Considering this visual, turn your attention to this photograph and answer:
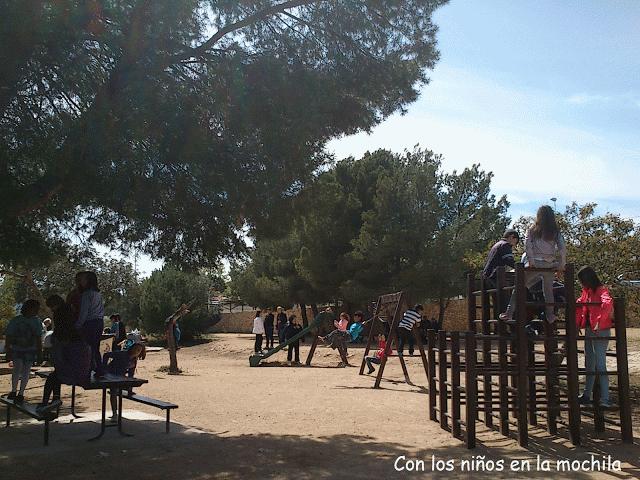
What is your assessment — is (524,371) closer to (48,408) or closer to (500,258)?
(500,258)

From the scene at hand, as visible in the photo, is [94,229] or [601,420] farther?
[94,229]

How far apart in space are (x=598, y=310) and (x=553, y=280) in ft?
2.72

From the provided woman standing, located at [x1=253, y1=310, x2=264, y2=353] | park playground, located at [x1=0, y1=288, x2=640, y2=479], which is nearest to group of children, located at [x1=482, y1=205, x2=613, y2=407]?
park playground, located at [x1=0, y1=288, x2=640, y2=479]

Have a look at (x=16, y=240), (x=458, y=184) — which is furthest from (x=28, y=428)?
(x=458, y=184)

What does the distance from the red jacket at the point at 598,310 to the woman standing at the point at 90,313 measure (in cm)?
564

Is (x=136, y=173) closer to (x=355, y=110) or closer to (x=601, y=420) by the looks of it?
(x=355, y=110)

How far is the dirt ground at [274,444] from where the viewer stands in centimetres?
603

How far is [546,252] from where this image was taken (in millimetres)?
7645

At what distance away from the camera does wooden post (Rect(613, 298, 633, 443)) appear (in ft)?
24.2

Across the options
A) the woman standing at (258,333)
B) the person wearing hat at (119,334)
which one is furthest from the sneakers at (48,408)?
the woman standing at (258,333)

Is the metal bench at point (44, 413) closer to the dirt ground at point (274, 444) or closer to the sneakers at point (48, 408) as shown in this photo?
the sneakers at point (48, 408)

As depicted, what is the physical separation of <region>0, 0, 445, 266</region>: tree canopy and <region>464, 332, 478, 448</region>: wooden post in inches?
125

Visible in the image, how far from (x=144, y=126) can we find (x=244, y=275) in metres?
29.6

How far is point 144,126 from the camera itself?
729 centimetres
